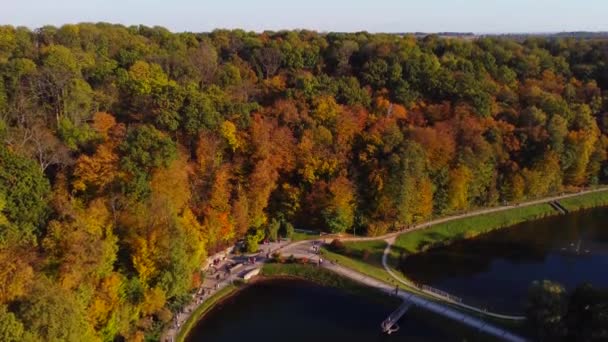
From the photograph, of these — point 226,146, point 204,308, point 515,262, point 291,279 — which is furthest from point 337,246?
point 515,262

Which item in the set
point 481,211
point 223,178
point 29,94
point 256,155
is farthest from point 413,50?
point 29,94

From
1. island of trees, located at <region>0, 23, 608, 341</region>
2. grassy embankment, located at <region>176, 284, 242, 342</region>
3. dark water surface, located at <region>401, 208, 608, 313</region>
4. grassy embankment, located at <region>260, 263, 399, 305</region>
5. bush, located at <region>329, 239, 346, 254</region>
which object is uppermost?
island of trees, located at <region>0, 23, 608, 341</region>

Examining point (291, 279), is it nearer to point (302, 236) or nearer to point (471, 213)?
point (302, 236)

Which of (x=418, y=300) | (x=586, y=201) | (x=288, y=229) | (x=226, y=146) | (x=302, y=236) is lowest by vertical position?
(x=418, y=300)

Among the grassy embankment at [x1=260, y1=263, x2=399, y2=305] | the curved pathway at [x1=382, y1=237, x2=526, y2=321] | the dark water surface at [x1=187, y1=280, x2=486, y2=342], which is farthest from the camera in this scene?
the grassy embankment at [x1=260, y1=263, x2=399, y2=305]

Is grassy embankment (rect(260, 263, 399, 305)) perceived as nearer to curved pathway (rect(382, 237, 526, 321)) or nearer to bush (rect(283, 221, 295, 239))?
curved pathway (rect(382, 237, 526, 321))

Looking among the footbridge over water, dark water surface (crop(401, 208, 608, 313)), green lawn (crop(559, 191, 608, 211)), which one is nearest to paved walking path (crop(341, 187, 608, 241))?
green lawn (crop(559, 191, 608, 211))

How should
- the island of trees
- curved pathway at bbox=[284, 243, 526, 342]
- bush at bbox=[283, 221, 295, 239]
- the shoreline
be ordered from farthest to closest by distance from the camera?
bush at bbox=[283, 221, 295, 239] → the shoreline → curved pathway at bbox=[284, 243, 526, 342] → the island of trees
